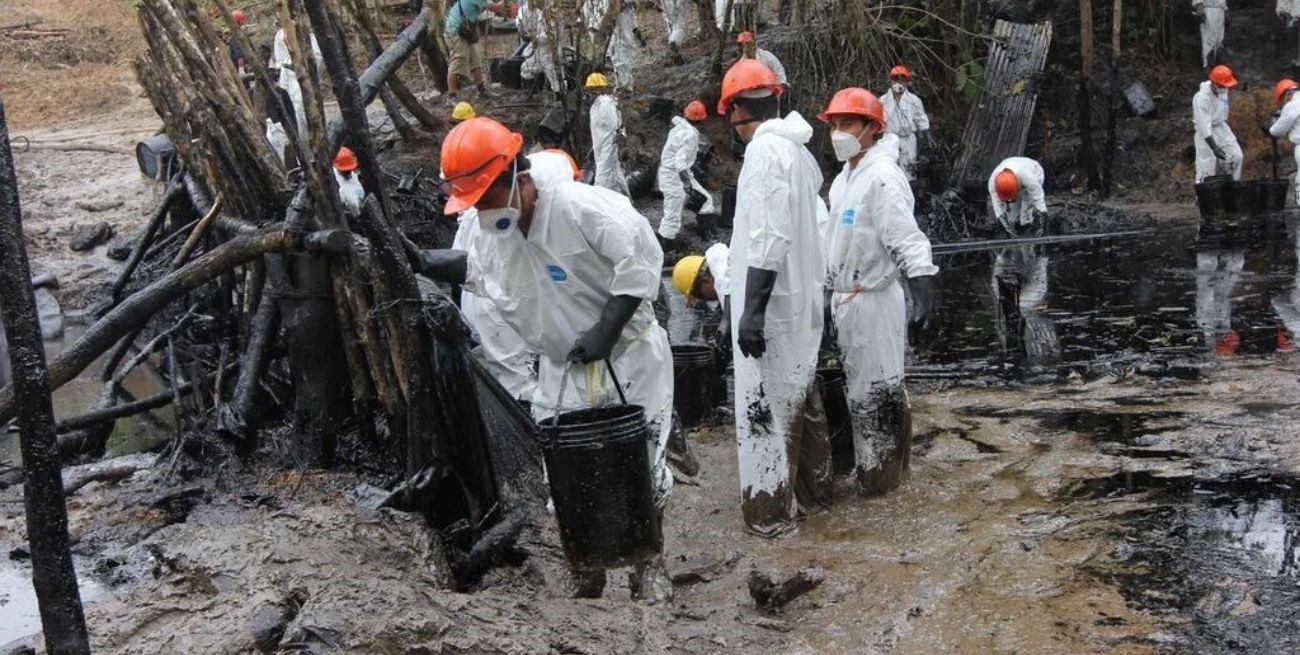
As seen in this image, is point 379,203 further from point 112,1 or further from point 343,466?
point 112,1

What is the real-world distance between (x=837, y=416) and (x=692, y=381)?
4.40 feet

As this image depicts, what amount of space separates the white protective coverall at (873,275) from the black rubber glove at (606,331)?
5.40 ft

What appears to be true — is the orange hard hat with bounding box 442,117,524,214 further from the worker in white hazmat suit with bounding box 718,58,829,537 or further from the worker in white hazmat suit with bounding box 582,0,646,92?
the worker in white hazmat suit with bounding box 582,0,646,92

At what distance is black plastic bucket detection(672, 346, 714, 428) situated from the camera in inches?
295

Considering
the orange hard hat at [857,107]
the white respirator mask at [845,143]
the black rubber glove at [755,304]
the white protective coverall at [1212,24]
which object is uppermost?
the white protective coverall at [1212,24]

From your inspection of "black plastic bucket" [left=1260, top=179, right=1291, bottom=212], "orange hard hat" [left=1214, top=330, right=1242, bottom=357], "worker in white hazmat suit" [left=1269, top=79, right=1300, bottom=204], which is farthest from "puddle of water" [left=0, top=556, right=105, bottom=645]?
"worker in white hazmat suit" [left=1269, top=79, right=1300, bottom=204]

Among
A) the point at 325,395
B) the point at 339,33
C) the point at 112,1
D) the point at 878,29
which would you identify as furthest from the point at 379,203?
the point at 112,1

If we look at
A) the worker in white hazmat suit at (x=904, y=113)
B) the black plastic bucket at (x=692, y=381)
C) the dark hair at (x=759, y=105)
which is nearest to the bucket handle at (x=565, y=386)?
the dark hair at (x=759, y=105)

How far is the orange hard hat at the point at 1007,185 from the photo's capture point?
47.5ft

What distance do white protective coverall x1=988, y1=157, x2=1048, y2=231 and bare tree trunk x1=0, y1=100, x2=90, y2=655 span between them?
13.1 m

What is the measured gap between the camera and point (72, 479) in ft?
20.1

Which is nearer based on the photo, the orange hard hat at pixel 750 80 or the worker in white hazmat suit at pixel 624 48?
the orange hard hat at pixel 750 80

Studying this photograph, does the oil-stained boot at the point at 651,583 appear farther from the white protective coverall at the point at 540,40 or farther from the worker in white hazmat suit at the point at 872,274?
the white protective coverall at the point at 540,40

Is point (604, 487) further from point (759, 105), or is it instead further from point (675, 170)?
point (675, 170)
